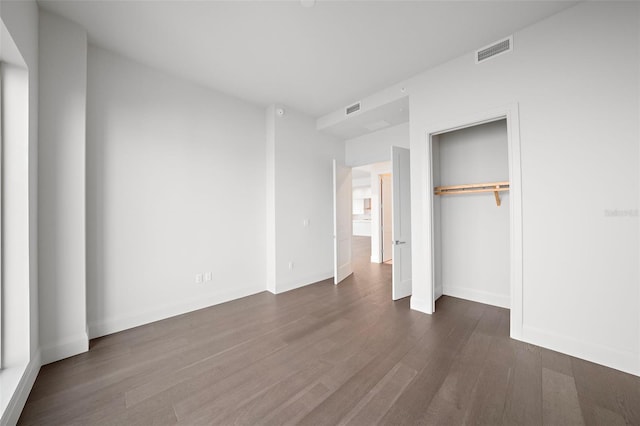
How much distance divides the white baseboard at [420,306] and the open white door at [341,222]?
5.02 feet

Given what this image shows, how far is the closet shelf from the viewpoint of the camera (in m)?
3.06

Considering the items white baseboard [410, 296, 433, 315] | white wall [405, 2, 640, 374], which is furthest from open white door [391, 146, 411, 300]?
white wall [405, 2, 640, 374]

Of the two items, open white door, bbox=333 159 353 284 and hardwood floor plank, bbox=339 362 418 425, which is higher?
open white door, bbox=333 159 353 284

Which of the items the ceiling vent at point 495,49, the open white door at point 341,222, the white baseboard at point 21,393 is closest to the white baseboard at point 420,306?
the open white door at point 341,222

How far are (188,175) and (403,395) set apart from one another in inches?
133

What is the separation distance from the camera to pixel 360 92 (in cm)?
367

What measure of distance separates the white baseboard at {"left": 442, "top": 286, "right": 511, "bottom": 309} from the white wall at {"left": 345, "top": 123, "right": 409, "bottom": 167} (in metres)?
2.51

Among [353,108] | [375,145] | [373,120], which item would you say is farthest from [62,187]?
[375,145]

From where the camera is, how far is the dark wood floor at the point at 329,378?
156cm

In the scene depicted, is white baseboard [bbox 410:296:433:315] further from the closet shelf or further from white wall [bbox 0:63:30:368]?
white wall [bbox 0:63:30:368]

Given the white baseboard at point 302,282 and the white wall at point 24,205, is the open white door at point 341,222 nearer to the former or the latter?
the white baseboard at point 302,282

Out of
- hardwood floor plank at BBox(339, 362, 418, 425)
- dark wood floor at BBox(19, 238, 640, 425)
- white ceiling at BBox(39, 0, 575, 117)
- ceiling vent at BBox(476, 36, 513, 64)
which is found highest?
white ceiling at BBox(39, 0, 575, 117)

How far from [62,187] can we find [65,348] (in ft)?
4.87

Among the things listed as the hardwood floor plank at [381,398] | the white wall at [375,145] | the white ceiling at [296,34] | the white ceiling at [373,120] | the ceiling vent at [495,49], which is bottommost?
the hardwood floor plank at [381,398]
